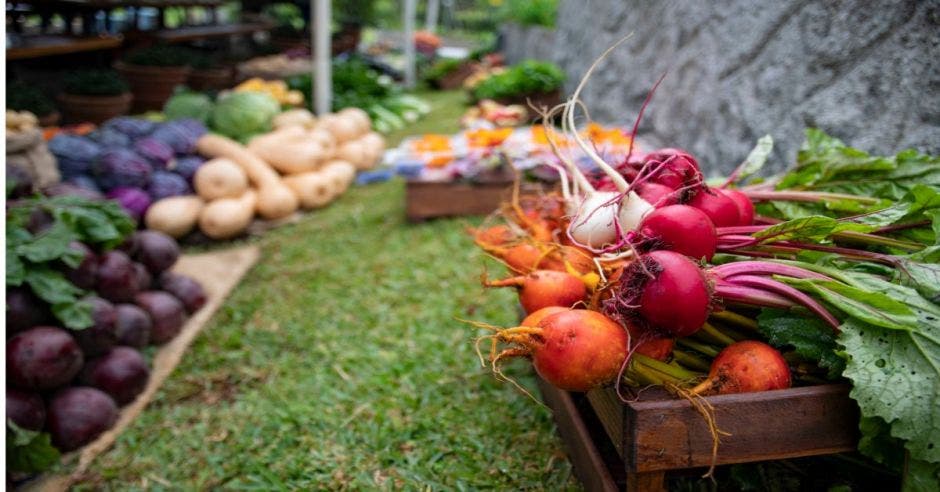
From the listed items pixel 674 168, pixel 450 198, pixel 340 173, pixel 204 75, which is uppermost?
pixel 674 168

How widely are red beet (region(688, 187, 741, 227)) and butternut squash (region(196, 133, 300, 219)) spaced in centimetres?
336

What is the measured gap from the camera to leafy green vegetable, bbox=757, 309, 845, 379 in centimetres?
132

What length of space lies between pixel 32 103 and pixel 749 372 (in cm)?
523

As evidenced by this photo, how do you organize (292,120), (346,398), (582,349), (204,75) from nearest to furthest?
(582,349) < (346,398) < (292,120) < (204,75)

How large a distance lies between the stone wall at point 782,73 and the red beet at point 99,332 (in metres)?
2.86

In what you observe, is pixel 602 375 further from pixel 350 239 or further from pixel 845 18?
pixel 350 239

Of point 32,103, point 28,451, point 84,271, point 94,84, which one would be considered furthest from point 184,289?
point 94,84

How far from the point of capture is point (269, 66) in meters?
8.77

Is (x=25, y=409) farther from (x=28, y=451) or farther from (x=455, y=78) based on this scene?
(x=455, y=78)

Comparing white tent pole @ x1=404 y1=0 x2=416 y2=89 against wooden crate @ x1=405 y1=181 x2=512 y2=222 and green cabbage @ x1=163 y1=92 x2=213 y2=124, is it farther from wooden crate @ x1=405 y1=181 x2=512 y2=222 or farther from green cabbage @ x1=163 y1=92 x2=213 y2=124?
wooden crate @ x1=405 y1=181 x2=512 y2=222

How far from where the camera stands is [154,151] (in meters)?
4.11

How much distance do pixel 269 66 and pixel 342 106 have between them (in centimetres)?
194

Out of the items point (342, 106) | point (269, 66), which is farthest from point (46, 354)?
point (269, 66)

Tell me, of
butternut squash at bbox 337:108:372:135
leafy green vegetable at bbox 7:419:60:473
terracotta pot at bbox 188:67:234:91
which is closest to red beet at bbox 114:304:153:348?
leafy green vegetable at bbox 7:419:60:473
